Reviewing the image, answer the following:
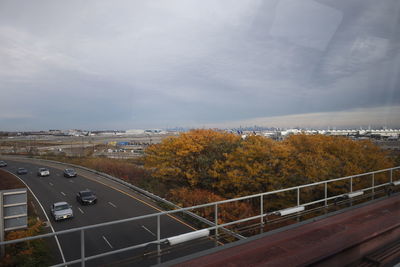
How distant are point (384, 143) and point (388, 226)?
59.2ft

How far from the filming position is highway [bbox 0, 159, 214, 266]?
842 centimetres

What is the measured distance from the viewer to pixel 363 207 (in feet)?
17.5

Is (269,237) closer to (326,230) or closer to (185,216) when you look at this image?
(326,230)

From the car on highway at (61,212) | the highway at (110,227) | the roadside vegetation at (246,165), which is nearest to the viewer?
the highway at (110,227)

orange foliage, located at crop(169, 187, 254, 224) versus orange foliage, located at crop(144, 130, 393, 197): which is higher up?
orange foliage, located at crop(144, 130, 393, 197)

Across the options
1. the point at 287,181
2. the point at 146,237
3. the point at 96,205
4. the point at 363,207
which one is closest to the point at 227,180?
the point at 287,181

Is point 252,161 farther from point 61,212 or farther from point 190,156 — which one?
point 61,212

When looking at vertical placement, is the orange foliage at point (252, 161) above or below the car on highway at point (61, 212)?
above

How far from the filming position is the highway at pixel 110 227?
842cm

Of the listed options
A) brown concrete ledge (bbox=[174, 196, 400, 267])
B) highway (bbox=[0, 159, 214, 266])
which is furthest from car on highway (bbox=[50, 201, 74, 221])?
brown concrete ledge (bbox=[174, 196, 400, 267])

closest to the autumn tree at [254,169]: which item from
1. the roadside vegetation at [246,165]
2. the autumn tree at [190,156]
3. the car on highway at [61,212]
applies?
the roadside vegetation at [246,165]

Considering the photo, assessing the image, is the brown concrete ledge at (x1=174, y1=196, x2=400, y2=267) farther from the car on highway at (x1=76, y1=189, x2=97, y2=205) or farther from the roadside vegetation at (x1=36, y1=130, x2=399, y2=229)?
the car on highway at (x1=76, y1=189, x2=97, y2=205)

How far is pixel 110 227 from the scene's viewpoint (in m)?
12.0

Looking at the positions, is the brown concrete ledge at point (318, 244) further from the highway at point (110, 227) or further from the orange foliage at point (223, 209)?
the orange foliage at point (223, 209)
